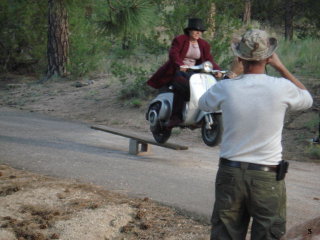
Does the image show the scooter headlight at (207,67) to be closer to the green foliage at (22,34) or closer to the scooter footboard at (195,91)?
the scooter footboard at (195,91)

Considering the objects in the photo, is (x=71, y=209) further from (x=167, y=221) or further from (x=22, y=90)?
(x=22, y=90)

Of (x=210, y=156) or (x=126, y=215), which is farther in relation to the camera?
(x=210, y=156)

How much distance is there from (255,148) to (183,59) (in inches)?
232

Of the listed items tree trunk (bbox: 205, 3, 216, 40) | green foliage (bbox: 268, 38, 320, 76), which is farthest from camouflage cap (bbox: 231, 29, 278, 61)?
tree trunk (bbox: 205, 3, 216, 40)

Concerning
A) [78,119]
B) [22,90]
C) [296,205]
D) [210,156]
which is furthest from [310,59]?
[296,205]

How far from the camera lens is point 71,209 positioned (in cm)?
633

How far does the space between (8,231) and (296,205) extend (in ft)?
9.59

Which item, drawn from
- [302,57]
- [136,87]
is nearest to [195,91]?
[136,87]

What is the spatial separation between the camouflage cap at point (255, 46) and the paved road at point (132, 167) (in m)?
2.65

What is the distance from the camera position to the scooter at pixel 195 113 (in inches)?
350

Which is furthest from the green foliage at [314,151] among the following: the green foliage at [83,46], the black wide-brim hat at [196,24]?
the green foliage at [83,46]

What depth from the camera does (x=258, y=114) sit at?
3.65m

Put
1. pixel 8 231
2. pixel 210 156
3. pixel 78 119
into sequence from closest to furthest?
pixel 8 231 → pixel 210 156 → pixel 78 119

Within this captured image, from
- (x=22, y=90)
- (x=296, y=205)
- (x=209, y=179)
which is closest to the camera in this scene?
(x=296, y=205)
